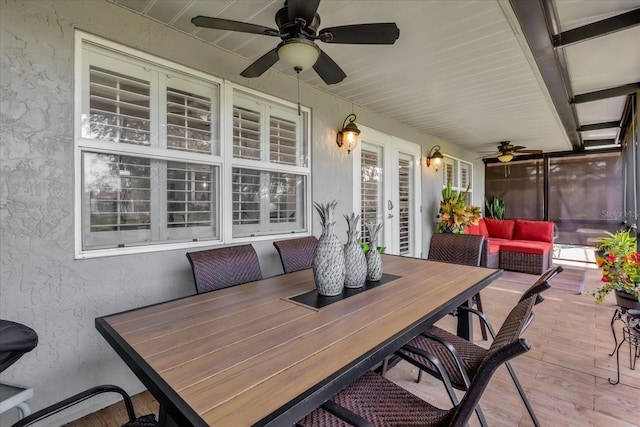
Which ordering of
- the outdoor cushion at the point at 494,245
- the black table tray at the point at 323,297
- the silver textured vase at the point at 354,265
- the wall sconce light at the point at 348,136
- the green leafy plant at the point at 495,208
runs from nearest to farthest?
1. the black table tray at the point at 323,297
2. the silver textured vase at the point at 354,265
3. the wall sconce light at the point at 348,136
4. the outdoor cushion at the point at 494,245
5. the green leafy plant at the point at 495,208

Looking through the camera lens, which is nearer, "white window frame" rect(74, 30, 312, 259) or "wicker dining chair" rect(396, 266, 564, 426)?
"wicker dining chair" rect(396, 266, 564, 426)

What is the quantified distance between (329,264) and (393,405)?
2.25 ft

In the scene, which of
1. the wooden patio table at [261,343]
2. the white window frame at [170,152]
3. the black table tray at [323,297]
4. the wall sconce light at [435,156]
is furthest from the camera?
the wall sconce light at [435,156]

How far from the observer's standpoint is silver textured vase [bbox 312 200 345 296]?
162cm

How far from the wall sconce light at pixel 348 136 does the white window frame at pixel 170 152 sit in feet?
2.41

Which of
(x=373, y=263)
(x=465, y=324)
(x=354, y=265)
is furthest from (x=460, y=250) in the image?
(x=354, y=265)

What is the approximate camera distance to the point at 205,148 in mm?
2520

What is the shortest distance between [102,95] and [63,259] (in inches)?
42.9

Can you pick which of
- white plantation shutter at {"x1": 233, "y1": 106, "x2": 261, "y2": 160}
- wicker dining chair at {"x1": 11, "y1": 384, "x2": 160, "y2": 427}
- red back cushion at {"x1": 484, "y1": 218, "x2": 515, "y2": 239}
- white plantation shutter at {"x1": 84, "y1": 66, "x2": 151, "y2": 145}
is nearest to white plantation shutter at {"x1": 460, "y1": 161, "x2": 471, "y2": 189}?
red back cushion at {"x1": 484, "y1": 218, "x2": 515, "y2": 239}

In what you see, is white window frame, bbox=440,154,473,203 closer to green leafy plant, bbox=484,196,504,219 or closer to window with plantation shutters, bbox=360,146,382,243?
green leafy plant, bbox=484,196,504,219

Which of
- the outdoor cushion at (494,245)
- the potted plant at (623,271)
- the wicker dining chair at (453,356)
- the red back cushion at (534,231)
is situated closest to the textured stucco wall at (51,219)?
the wicker dining chair at (453,356)

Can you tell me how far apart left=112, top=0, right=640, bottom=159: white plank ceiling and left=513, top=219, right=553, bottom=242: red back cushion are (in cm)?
202

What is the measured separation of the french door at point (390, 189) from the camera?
4.18 m

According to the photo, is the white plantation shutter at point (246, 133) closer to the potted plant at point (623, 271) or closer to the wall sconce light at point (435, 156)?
the potted plant at point (623, 271)
